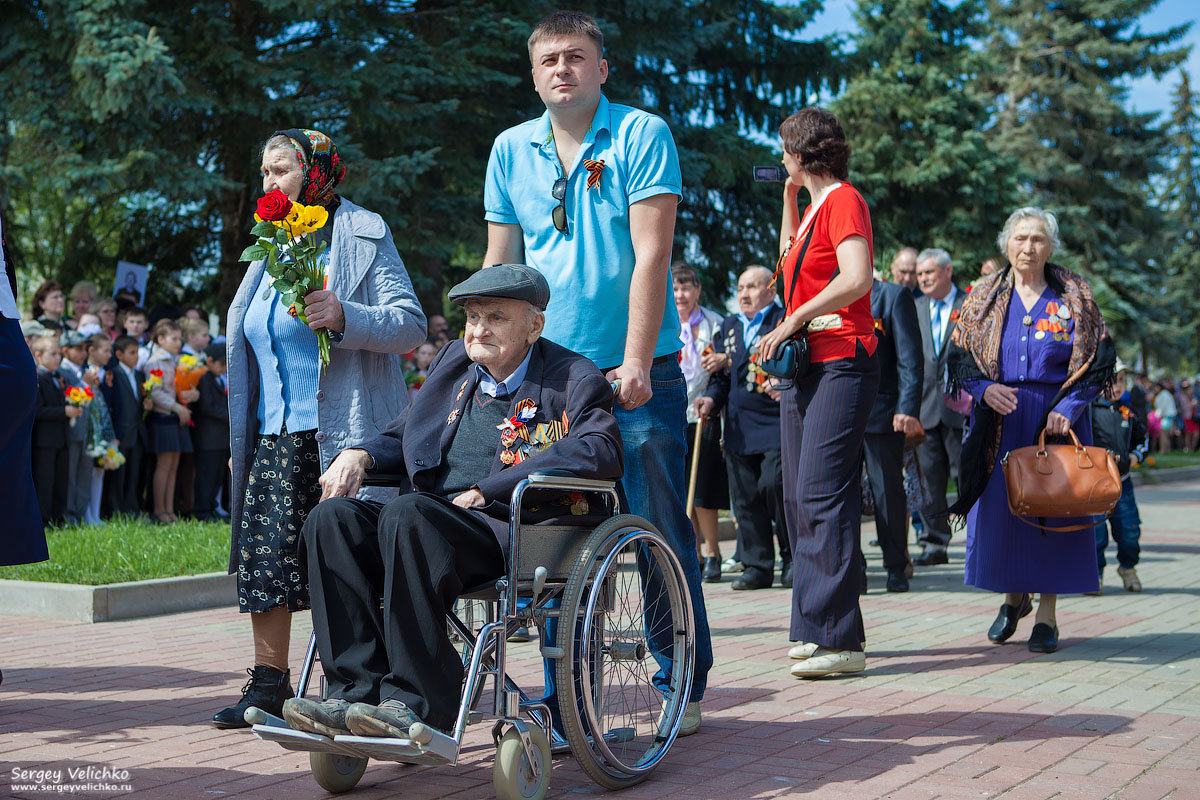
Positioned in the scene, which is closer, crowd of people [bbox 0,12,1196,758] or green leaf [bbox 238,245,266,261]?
crowd of people [bbox 0,12,1196,758]

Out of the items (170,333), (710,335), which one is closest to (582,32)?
(710,335)

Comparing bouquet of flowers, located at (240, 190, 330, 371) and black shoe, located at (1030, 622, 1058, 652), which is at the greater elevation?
bouquet of flowers, located at (240, 190, 330, 371)

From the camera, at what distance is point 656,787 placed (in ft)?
11.9

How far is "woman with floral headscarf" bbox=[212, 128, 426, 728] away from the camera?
427cm

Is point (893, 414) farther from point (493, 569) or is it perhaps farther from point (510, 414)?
point (493, 569)

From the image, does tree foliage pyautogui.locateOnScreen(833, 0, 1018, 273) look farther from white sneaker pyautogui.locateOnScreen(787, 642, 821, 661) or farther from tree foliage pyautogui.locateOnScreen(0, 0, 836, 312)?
white sneaker pyautogui.locateOnScreen(787, 642, 821, 661)

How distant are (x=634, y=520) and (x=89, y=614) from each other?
4.36 meters

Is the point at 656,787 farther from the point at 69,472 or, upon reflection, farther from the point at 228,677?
the point at 69,472

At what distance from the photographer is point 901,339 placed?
26.1 feet

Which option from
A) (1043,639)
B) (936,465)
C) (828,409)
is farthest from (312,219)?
(936,465)

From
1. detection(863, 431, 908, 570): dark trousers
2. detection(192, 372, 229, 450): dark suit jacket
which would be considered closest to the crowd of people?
detection(863, 431, 908, 570): dark trousers

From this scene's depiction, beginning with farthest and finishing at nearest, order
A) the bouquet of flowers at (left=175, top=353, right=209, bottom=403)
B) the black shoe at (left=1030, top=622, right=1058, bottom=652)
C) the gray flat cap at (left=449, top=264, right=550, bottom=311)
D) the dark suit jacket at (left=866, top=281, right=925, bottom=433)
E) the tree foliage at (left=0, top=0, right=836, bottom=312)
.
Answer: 1. the tree foliage at (left=0, top=0, right=836, bottom=312)
2. the bouquet of flowers at (left=175, top=353, right=209, bottom=403)
3. the dark suit jacket at (left=866, top=281, right=925, bottom=433)
4. the black shoe at (left=1030, top=622, right=1058, bottom=652)
5. the gray flat cap at (left=449, top=264, right=550, bottom=311)

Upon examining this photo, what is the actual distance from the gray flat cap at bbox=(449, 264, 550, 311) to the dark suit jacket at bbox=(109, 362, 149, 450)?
7967 mm

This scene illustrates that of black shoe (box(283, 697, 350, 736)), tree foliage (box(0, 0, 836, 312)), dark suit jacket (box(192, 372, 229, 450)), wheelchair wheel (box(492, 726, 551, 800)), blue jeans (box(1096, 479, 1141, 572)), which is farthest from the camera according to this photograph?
tree foliage (box(0, 0, 836, 312))
